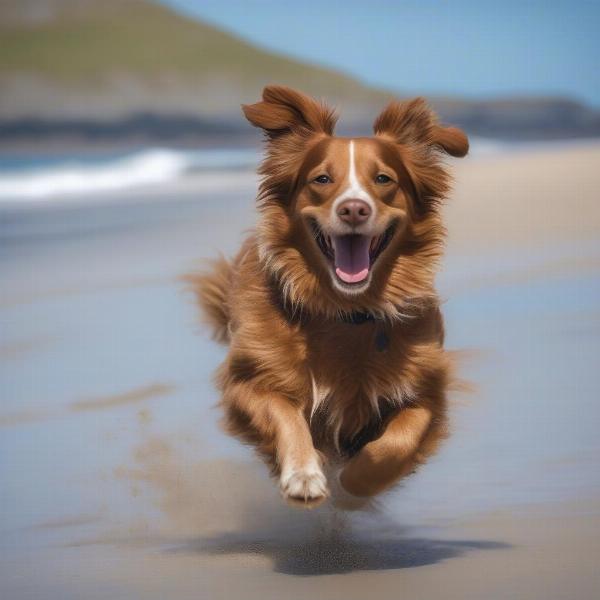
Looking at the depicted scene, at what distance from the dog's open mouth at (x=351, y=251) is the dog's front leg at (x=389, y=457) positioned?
0.54 meters

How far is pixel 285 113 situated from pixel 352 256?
0.65m

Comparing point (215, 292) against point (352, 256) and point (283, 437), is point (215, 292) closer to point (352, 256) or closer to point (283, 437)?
point (352, 256)

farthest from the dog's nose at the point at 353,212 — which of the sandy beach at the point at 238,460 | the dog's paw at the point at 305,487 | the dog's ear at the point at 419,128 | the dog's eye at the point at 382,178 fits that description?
the sandy beach at the point at 238,460

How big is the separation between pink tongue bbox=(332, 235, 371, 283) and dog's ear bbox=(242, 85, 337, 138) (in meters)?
0.54

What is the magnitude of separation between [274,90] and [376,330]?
96 centimetres

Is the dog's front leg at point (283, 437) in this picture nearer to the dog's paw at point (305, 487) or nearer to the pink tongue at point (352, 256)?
the dog's paw at point (305, 487)

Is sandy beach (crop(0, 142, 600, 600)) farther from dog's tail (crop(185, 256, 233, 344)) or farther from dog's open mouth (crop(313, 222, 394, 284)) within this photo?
dog's open mouth (crop(313, 222, 394, 284))

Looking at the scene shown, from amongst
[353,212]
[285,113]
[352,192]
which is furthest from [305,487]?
[285,113]

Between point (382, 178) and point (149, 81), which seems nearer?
point (382, 178)

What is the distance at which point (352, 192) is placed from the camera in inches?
183

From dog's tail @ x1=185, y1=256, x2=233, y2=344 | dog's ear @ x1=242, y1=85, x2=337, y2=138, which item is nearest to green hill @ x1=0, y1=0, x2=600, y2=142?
dog's tail @ x1=185, y1=256, x2=233, y2=344

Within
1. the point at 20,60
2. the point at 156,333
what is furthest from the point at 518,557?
the point at 20,60

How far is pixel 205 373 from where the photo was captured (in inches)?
288

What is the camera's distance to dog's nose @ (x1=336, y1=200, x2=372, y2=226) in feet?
15.0
